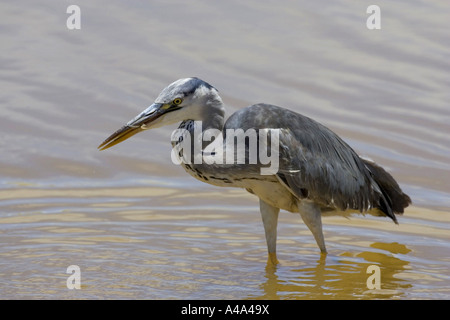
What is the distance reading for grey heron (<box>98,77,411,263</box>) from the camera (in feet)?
24.1

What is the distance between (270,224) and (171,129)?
436cm

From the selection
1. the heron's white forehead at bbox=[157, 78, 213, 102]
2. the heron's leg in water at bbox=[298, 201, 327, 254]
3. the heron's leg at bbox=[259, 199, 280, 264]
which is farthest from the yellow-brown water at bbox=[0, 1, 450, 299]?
the heron's white forehead at bbox=[157, 78, 213, 102]

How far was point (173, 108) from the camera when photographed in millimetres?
7340

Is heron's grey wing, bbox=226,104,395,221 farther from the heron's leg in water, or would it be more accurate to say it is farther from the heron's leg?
the heron's leg

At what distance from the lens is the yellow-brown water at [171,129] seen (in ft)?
25.4

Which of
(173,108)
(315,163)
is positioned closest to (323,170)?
(315,163)

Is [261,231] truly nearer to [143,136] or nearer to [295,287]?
[295,287]

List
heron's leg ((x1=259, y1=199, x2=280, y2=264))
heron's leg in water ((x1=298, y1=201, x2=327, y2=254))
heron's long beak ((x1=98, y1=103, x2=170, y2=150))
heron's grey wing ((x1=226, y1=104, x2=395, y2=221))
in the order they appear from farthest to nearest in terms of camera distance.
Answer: heron's leg ((x1=259, y1=199, x2=280, y2=264)) < heron's leg in water ((x1=298, y1=201, x2=327, y2=254)) < heron's grey wing ((x1=226, y1=104, x2=395, y2=221)) < heron's long beak ((x1=98, y1=103, x2=170, y2=150))

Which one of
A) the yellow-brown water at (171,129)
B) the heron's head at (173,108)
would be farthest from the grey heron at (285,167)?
the yellow-brown water at (171,129)

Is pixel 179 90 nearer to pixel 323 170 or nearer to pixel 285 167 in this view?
pixel 285 167

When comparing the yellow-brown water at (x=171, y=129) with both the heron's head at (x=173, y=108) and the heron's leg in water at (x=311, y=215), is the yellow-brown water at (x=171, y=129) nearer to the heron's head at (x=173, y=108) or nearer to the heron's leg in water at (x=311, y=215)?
the heron's leg in water at (x=311, y=215)
